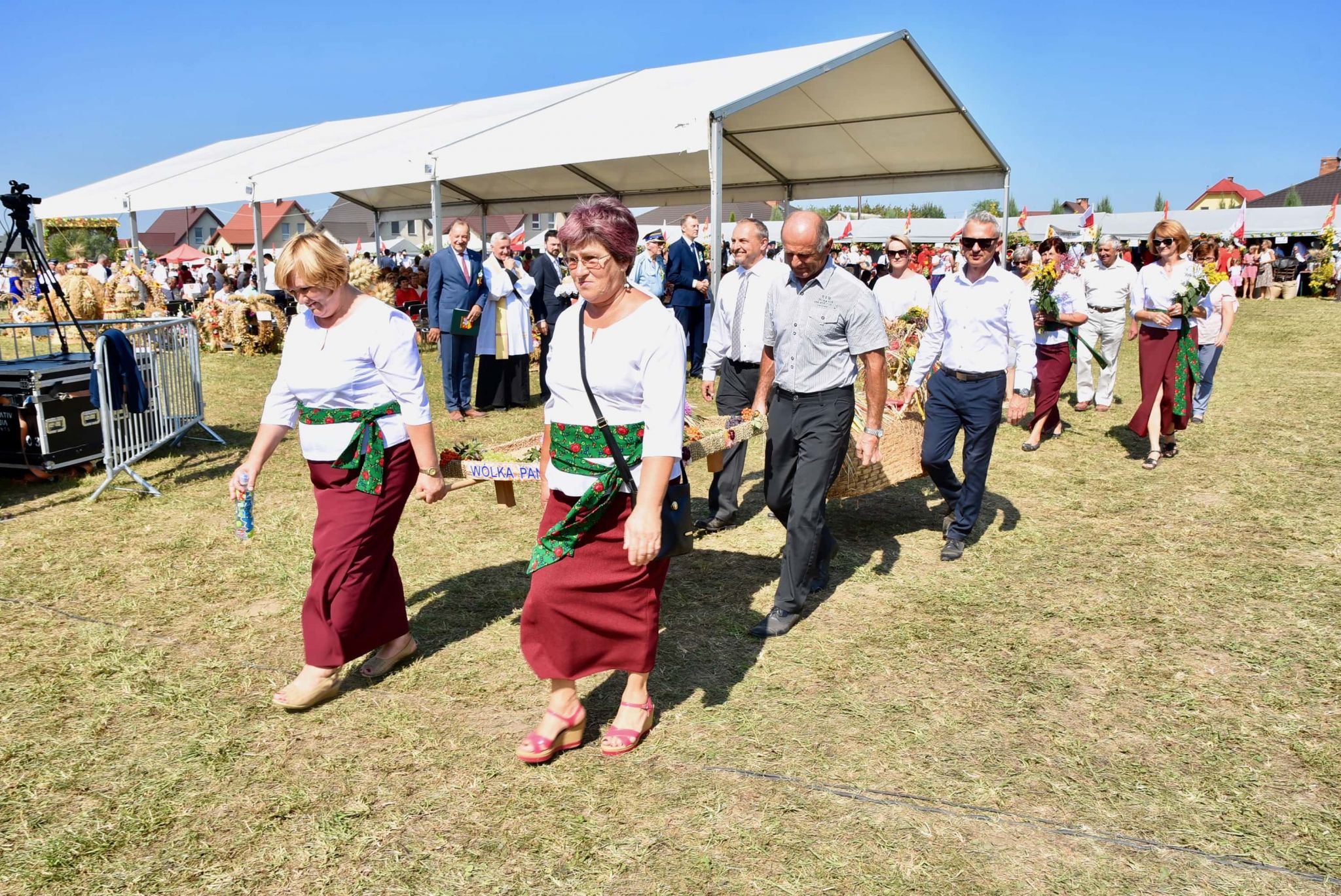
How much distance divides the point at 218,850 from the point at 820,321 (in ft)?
10.7

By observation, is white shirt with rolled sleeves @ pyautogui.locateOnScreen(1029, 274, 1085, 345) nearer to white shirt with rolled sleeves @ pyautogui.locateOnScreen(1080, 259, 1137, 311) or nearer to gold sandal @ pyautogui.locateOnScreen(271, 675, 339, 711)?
white shirt with rolled sleeves @ pyautogui.locateOnScreen(1080, 259, 1137, 311)

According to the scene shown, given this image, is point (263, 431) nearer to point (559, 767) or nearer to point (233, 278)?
point (559, 767)

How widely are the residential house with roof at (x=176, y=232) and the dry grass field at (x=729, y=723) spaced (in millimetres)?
73188

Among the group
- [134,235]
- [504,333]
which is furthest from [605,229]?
[134,235]

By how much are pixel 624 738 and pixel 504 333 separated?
781 centimetres

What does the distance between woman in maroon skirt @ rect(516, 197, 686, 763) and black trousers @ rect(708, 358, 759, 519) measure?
9.01ft

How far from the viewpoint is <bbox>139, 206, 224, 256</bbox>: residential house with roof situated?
76.9 m

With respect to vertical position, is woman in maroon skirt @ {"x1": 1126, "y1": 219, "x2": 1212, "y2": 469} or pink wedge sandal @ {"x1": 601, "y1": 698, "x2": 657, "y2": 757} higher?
woman in maroon skirt @ {"x1": 1126, "y1": 219, "x2": 1212, "y2": 469}

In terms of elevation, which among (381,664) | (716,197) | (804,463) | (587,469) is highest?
(716,197)

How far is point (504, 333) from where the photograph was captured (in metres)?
10.7

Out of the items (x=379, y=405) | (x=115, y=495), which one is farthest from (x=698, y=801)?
(x=115, y=495)

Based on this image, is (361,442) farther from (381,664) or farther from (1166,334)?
(1166,334)

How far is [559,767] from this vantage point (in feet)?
11.2

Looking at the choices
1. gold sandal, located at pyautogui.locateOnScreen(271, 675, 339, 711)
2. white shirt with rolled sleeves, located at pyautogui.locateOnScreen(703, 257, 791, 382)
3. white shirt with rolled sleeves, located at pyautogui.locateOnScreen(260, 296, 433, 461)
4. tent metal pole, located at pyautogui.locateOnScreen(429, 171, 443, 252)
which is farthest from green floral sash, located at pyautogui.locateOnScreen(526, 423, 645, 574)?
tent metal pole, located at pyautogui.locateOnScreen(429, 171, 443, 252)
